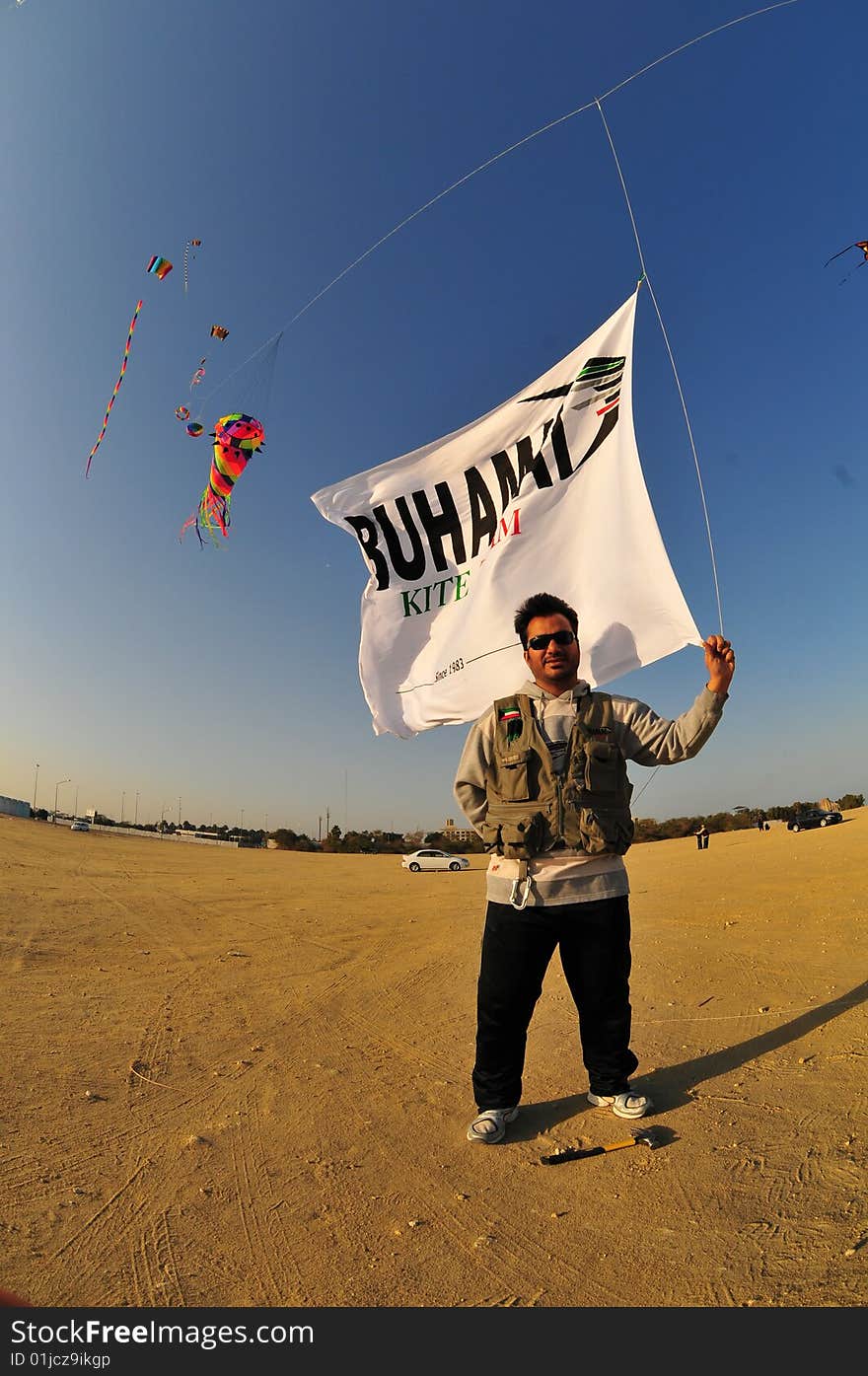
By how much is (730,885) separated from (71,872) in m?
14.8

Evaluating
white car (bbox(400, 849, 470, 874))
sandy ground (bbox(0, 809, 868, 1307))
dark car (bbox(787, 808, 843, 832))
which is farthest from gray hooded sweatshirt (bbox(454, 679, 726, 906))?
dark car (bbox(787, 808, 843, 832))

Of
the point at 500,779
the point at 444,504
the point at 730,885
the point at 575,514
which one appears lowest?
the point at 730,885

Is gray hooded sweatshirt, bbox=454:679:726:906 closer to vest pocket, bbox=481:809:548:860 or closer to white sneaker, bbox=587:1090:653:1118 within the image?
vest pocket, bbox=481:809:548:860

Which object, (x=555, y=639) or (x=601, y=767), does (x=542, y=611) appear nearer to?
(x=555, y=639)

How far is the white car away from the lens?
101ft

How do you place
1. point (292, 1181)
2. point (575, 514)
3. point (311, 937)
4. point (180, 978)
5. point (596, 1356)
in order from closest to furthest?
1. point (596, 1356)
2. point (292, 1181)
3. point (575, 514)
4. point (180, 978)
5. point (311, 937)

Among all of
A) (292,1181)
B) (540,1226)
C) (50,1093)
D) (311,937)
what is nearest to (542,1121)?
(540,1226)

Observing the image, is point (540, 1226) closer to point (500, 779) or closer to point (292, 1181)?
point (292, 1181)

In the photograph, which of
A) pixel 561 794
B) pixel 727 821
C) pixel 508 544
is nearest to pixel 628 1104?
pixel 561 794

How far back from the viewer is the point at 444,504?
4.83m

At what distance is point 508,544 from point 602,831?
2208mm

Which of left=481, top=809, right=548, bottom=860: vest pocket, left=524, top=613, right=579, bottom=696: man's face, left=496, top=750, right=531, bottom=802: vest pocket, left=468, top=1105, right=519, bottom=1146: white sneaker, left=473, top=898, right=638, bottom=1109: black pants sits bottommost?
left=468, top=1105, right=519, bottom=1146: white sneaker

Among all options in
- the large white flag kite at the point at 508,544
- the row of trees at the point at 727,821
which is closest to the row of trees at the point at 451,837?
the row of trees at the point at 727,821

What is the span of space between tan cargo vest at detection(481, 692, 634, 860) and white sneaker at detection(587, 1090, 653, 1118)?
3.07ft
